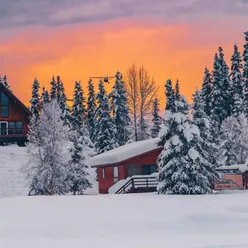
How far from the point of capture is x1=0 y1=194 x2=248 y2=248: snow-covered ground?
1370 cm

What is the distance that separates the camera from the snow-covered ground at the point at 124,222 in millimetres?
13703

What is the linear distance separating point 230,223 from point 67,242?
18.4 ft

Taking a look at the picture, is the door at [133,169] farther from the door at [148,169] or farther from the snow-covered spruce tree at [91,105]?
the snow-covered spruce tree at [91,105]

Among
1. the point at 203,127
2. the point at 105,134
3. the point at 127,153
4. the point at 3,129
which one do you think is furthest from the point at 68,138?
the point at 3,129

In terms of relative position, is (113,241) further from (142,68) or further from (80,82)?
(80,82)

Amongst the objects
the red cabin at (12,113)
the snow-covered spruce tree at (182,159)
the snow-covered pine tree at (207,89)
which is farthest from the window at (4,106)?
the snow-covered spruce tree at (182,159)

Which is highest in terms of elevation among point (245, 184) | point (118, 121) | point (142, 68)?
point (142, 68)

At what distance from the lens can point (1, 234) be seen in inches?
575

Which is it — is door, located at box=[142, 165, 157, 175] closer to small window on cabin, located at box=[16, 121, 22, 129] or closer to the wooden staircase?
the wooden staircase

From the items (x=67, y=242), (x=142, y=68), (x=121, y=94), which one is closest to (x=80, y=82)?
(x=121, y=94)

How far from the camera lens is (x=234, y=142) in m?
61.8

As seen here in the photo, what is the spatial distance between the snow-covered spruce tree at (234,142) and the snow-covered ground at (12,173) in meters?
15.5

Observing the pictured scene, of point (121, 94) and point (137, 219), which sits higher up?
point (121, 94)

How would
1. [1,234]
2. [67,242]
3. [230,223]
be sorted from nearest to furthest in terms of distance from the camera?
1. [67,242]
2. [1,234]
3. [230,223]
